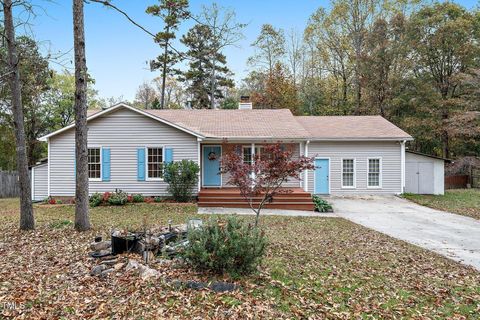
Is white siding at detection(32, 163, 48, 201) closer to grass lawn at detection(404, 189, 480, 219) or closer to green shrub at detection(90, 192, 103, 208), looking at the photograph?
green shrub at detection(90, 192, 103, 208)

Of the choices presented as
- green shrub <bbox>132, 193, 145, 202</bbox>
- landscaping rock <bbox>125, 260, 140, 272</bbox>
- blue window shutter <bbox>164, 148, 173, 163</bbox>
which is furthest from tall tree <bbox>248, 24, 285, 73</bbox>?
landscaping rock <bbox>125, 260, 140, 272</bbox>

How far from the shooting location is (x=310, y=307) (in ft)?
13.5

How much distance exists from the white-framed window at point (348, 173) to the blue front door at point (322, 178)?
87 cm

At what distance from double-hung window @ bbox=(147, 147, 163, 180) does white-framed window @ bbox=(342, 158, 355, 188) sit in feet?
30.5

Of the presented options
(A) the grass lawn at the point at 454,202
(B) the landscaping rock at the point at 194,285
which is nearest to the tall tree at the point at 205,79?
(A) the grass lawn at the point at 454,202

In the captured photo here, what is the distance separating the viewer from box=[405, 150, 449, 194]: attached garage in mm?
18000

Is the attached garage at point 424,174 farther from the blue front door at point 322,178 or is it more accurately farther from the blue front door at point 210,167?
the blue front door at point 210,167

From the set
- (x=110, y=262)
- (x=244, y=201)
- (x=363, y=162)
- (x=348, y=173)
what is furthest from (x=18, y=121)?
(x=363, y=162)

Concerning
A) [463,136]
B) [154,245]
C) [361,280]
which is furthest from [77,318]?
[463,136]

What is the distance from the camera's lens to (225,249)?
178 inches

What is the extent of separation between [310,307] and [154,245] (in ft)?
9.08

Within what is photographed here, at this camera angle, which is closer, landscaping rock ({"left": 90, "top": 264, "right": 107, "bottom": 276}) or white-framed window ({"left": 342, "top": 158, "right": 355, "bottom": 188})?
landscaping rock ({"left": 90, "top": 264, "right": 107, "bottom": 276})

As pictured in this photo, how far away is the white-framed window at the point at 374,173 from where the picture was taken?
57.1 feet

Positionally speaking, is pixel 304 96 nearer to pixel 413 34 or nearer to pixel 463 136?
pixel 413 34
